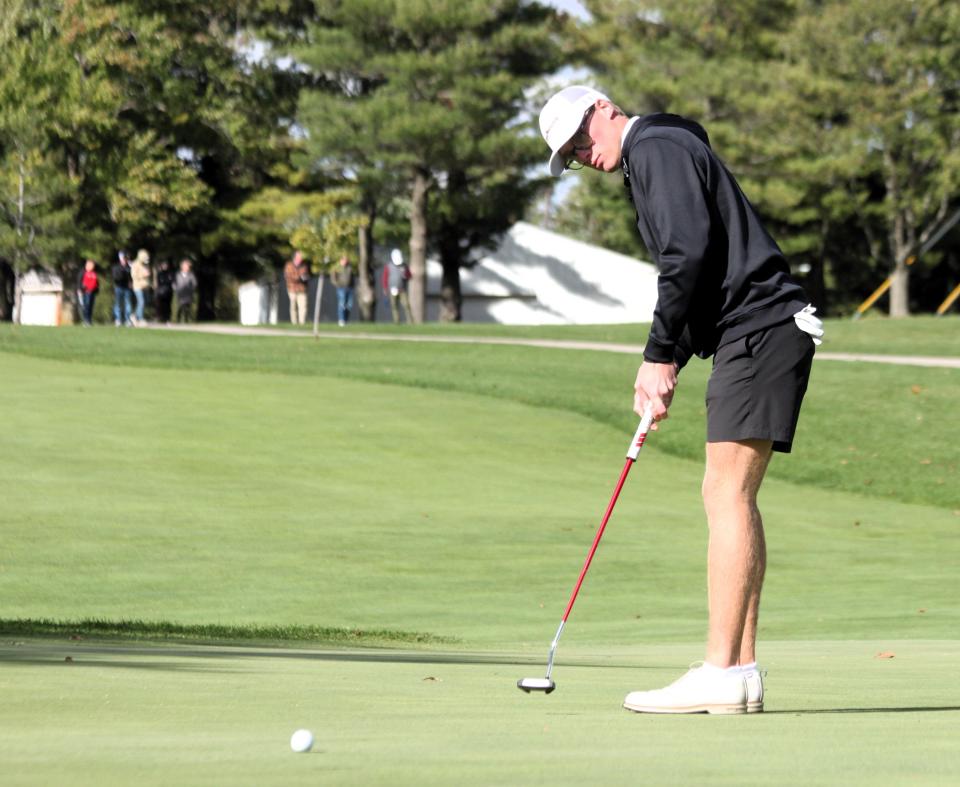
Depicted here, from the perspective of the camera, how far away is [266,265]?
62.3 m

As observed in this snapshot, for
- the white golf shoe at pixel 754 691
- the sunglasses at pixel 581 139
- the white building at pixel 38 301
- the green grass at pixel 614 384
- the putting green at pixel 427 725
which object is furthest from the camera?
the white building at pixel 38 301

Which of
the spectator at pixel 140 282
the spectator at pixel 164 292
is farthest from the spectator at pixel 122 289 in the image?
the spectator at pixel 164 292

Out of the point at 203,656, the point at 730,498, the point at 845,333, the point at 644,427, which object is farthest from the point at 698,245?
the point at 845,333

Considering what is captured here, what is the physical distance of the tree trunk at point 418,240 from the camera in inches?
2242

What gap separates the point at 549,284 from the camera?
234ft

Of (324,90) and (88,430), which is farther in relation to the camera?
(324,90)

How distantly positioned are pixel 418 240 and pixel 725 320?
52.9 meters

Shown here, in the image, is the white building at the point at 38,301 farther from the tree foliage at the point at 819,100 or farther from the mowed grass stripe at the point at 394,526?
the mowed grass stripe at the point at 394,526

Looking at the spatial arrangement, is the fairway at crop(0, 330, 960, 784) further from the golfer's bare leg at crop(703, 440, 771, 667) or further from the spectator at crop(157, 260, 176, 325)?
the spectator at crop(157, 260, 176, 325)

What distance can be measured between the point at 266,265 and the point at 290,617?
5268cm

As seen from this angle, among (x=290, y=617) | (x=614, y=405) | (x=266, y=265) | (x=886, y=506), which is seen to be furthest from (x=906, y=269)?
(x=290, y=617)

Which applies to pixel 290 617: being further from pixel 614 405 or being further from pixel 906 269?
pixel 906 269

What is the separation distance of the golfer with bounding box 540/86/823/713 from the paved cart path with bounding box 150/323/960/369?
23.7 meters

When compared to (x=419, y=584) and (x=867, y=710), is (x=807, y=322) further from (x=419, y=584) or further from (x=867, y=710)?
(x=419, y=584)
